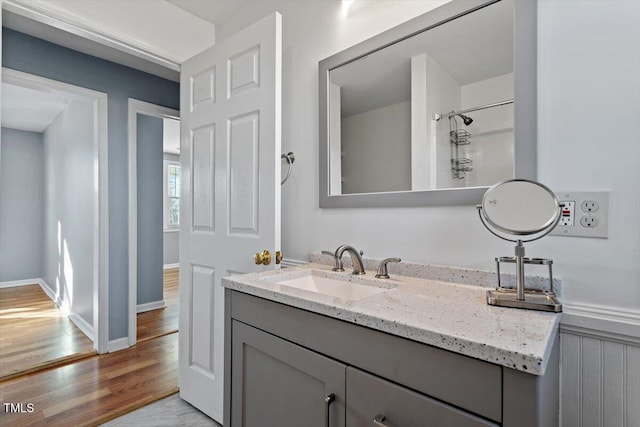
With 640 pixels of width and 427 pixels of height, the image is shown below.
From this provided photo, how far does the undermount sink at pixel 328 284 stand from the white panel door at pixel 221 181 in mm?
180

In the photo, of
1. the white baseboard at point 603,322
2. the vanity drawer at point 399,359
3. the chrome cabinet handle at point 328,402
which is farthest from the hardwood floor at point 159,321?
the white baseboard at point 603,322

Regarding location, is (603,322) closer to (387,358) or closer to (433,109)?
(387,358)

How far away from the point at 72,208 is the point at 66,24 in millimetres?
2475

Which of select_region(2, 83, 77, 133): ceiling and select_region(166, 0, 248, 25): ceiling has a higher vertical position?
select_region(166, 0, 248, 25): ceiling

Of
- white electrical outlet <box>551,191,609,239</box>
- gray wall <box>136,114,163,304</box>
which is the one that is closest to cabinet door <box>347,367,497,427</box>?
white electrical outlet <box>551,191,609,239</box>

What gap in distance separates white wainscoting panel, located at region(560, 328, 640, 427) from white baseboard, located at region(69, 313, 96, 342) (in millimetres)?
3258

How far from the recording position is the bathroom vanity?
599mm

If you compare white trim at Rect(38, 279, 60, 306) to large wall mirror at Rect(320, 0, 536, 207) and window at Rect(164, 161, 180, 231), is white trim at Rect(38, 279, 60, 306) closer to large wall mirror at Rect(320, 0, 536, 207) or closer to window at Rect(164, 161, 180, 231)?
window at Rect(164, 161, 180, 231)

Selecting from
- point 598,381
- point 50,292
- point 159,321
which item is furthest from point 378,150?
point 50,292

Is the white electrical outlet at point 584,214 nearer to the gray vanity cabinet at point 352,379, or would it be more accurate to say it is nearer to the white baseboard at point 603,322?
the white baseboard at point 603,322

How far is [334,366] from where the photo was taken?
2.77ft

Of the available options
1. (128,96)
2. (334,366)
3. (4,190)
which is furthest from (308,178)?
(4,190)

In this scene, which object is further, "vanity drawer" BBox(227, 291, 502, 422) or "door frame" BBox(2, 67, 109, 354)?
"door frame" BBox(2, 67, 109, 354)

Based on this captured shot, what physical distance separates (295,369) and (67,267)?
12.7ft
